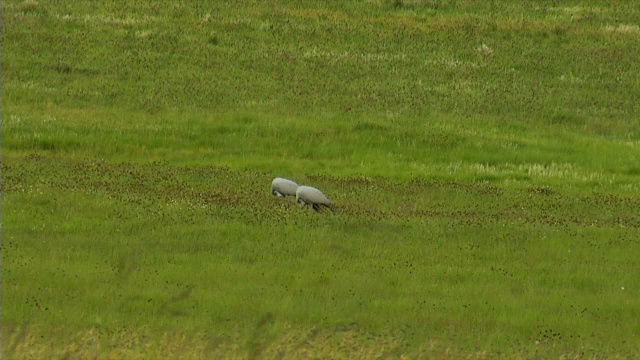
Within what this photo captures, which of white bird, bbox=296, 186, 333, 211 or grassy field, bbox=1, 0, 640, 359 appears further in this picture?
white bird, bbox=296, 186, 333, 211

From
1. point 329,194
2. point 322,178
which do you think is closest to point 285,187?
point 329,194

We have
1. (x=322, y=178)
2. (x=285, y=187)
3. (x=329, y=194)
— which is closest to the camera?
(x=285, y=187)

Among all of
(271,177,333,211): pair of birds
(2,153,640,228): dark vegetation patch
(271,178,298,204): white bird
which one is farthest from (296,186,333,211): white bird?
(271,178,298,204): white bird

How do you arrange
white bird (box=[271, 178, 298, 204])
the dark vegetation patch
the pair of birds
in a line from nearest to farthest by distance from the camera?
the pair of birds, the dark vegetation patch, white bird (box=[271, 178, 298, 204])

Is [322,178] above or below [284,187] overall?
below

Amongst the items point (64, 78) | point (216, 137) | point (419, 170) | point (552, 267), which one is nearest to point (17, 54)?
point (64, 78)

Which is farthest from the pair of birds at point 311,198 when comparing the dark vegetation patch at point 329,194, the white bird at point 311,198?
the dark vegetation patch at point 329,194

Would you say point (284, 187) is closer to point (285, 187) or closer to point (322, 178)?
point (285, 187)

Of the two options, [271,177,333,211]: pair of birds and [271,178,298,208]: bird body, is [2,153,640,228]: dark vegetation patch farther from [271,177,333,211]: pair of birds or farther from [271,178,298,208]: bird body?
[271,177,333,211]: pair of birds

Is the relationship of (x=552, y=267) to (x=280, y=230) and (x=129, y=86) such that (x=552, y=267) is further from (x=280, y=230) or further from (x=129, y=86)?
(x=129, y=86)

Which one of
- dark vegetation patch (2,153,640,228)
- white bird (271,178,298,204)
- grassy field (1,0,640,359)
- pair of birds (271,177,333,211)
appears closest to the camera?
grassy field (1,0,640,359)

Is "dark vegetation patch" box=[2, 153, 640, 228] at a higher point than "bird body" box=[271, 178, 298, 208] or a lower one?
lower

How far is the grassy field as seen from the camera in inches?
552

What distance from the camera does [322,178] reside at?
86.2 ft
